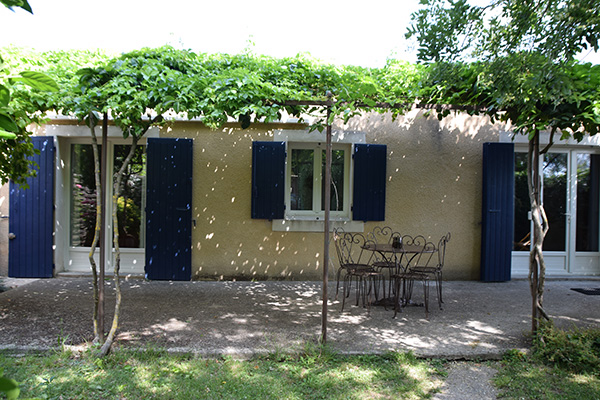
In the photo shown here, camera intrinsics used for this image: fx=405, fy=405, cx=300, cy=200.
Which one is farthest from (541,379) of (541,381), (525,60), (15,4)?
(15,4)

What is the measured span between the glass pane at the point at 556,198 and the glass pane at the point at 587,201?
0.79ft

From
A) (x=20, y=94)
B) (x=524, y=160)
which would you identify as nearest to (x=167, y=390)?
(x=20, y=94)

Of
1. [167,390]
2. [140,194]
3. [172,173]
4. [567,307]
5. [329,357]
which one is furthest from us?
[140,194]

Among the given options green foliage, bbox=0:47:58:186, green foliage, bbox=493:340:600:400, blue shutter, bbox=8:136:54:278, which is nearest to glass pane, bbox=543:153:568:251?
green foliage, bbox=493:340:600:400

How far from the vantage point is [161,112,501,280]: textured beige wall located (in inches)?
238

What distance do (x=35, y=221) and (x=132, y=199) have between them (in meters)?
1.35

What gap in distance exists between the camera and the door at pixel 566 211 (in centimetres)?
653

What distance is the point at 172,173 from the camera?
591 cm

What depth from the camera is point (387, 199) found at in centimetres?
623

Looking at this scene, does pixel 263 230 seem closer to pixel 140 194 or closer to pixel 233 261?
pixel 233 261

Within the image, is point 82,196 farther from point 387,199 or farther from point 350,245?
point 387,199

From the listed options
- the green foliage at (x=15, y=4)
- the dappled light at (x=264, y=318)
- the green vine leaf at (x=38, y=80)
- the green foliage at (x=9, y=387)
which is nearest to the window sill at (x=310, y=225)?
the dappled light at (x=264, y=318)

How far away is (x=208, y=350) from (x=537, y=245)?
3154 mm

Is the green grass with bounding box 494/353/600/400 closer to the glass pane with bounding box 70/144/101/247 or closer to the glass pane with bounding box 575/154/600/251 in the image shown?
the glass pane with bounding box 575/154/600/251
